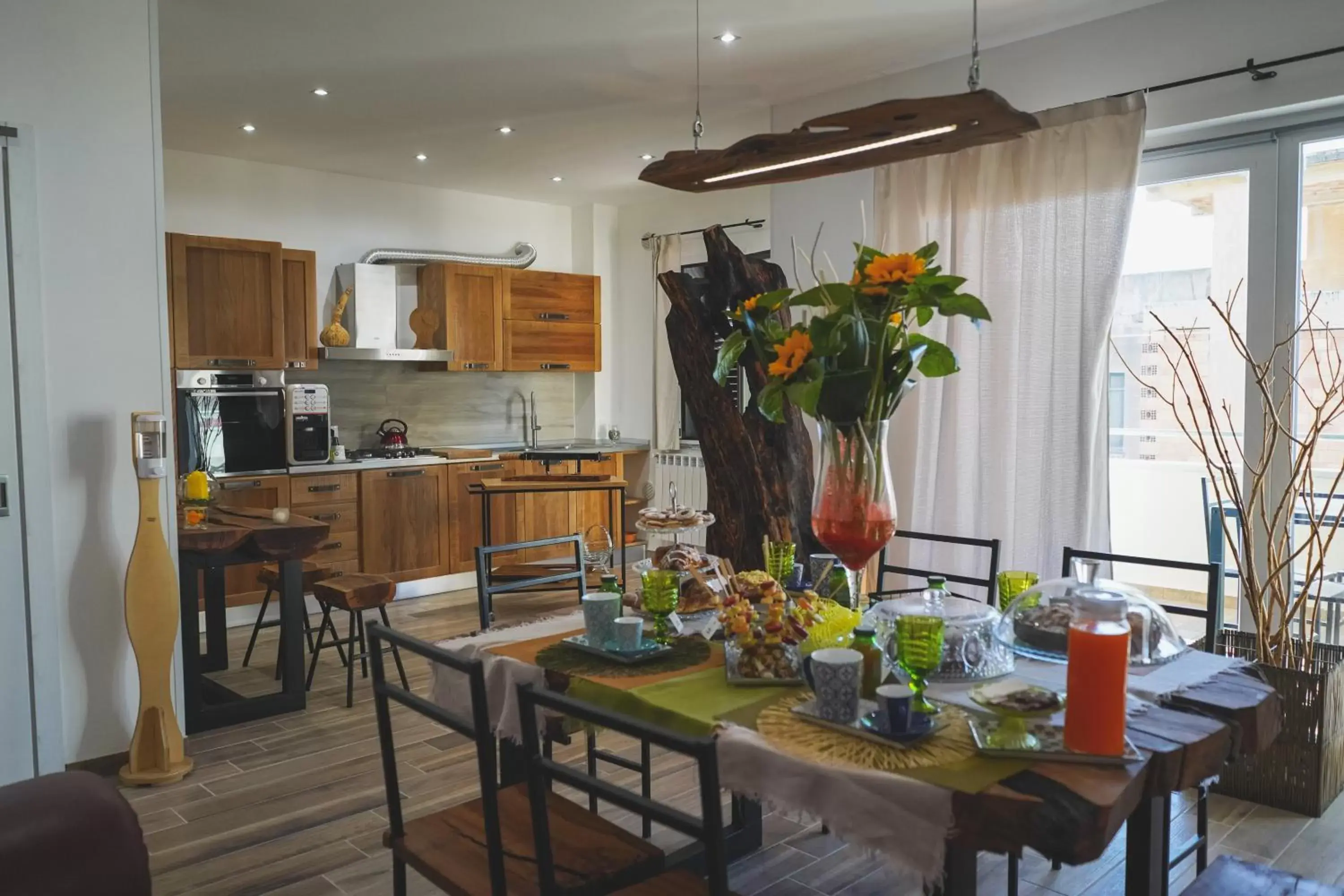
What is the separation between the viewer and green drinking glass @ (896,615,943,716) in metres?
1.69

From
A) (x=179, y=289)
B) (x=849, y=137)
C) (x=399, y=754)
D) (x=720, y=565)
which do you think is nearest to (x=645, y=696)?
(x=720, y=565)

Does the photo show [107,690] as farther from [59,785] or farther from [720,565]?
[720,565]

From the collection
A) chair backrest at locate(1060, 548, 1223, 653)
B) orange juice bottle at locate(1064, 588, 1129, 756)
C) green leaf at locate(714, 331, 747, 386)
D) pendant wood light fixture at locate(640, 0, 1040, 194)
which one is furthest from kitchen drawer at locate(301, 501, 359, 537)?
orange juice bottle at locate(1064, 588, 1129, 756)

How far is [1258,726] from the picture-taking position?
1.73m

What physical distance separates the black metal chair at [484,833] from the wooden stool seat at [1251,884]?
948 millimetres

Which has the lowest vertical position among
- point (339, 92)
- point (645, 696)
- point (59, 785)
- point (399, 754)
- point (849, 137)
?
point (399, 754)

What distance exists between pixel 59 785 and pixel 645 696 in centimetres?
104

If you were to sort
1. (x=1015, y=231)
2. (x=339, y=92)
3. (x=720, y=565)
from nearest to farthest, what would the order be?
(x=720, y=565) < (x=1015, y=231) < (x=339, y=92)

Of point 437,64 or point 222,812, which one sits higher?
point 437,64

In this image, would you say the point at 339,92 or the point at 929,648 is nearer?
the point at 929,648

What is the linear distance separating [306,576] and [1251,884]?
156 inches

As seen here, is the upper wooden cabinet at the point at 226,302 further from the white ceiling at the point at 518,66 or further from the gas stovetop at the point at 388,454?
the gas stovetop at the point at 388,454

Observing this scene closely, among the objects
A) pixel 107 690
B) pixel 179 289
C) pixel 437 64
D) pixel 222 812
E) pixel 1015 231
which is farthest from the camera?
pixel 179 289

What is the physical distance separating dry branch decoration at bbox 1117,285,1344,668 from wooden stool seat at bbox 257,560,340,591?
11.7 ft
